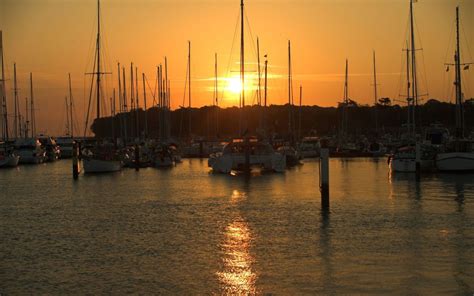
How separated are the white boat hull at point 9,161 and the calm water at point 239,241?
27.0 metres

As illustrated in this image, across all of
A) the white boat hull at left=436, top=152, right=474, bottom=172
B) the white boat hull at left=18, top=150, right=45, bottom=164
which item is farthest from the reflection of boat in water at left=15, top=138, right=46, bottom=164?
the white boat hull at left=436, top=152, right=474, bottom=172

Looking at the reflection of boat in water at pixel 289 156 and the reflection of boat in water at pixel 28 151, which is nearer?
the reflection of boat in water at pixel 289 156

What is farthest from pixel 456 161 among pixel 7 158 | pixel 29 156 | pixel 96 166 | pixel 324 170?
pixel 29 156

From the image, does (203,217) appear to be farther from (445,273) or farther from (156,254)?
(445,273)

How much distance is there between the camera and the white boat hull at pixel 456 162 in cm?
4284

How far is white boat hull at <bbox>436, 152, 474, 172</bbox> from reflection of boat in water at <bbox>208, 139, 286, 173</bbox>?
10.3 m

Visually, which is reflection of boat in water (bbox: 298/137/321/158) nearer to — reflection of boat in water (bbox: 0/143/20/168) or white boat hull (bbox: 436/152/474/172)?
reflection of boat in water (bbox: 0/143/20/168)

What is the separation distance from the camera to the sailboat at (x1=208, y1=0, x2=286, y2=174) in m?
45.7

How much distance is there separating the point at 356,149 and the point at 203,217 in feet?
193

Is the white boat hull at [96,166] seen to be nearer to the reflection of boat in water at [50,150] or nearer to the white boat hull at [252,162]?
the white boat hull at [252,162]

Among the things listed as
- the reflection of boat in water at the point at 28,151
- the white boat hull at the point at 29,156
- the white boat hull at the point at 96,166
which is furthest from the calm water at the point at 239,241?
the reflection of boat in water at the point at 28,151

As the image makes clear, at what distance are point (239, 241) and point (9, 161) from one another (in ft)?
154

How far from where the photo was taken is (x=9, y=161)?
60.9m

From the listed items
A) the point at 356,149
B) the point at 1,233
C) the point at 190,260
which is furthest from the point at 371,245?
the point at 356,149
